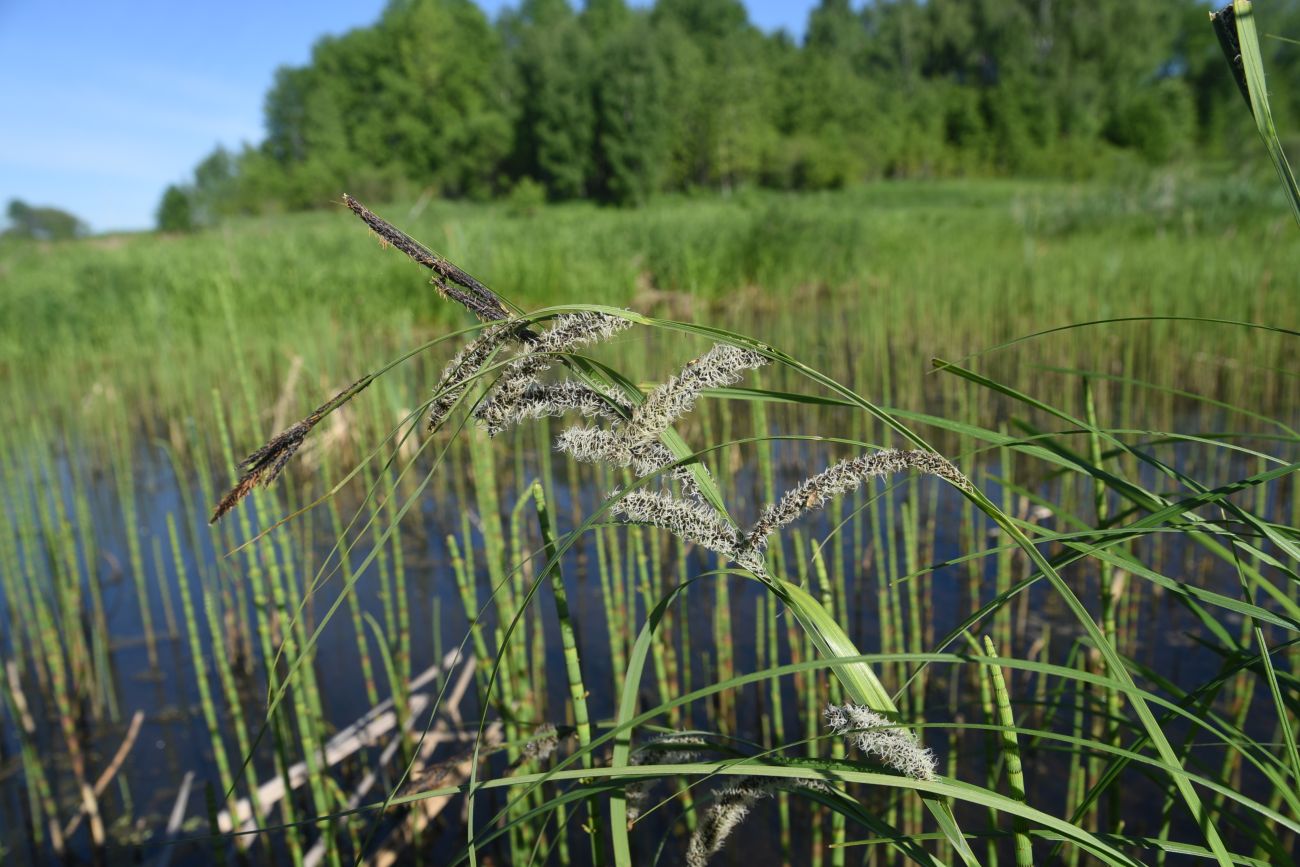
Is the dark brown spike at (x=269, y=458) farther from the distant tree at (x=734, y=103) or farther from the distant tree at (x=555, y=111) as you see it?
the distant tree at (x=555, y=111)

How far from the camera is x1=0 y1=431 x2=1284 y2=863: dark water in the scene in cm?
247

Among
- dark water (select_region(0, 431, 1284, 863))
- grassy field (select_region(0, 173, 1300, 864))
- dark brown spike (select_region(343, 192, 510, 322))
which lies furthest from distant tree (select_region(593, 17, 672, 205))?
dark brown spike (select_region(343, 192, 510, 322))

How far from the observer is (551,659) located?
3357 mm

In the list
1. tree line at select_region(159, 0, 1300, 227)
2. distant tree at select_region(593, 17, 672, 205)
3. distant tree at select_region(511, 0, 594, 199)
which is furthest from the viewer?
distant tree at select_region(511, 0, 594, 199)

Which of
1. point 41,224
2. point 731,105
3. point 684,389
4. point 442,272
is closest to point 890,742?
point 684,389

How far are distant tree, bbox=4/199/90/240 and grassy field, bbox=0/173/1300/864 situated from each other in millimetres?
12840

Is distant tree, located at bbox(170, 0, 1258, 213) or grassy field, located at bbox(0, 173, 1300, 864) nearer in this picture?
grassy field, located at bbox(0, 173, 1300, 864)

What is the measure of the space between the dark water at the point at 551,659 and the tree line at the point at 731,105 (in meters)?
26.4

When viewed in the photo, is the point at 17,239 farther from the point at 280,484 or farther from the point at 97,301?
the point at 280,484

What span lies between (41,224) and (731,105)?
27.3 meters

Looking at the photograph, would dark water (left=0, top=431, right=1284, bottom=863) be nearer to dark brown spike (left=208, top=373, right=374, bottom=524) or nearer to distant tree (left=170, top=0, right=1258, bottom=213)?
dark brown spike (left=208, top=373, right=374, bottom=524)

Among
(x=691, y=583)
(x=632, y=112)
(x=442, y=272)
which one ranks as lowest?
(x=691, y=583)

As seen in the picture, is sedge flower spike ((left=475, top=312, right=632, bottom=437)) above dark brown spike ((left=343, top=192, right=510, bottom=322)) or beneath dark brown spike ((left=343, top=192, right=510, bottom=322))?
beneath

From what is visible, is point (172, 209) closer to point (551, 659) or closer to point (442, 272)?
point (551, 659)
